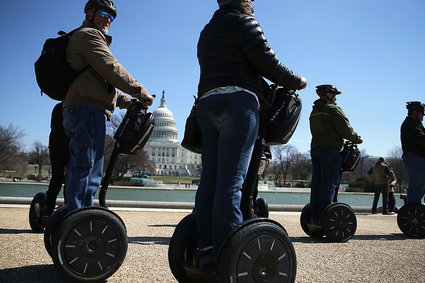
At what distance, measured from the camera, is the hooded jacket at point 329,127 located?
17.9 ft

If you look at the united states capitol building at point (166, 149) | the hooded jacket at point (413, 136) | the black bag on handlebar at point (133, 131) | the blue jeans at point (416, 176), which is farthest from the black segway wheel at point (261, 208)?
the united states capitol building at point (166, 149)

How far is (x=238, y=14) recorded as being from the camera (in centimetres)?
244

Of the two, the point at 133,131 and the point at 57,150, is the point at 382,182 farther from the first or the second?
the point at 133,131

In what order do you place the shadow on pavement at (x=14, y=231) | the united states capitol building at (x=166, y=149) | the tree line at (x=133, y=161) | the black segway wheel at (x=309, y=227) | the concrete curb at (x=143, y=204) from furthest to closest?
1. the united states capitol building at (x=166, y=149)
2. the tree line at (x=133, y=161)
3. the concrete curb at (x=143, y=204)
4. the black segway wheel at (x=309, y=227)
5. the shadow on pavement at (x=14, y=231)

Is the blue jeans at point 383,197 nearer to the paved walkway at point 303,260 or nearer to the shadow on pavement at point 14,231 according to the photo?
the paved walkway at point 303,260

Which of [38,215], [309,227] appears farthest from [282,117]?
[38,215]

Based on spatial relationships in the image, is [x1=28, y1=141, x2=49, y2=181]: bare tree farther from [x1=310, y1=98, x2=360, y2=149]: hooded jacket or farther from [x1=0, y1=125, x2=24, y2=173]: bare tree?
[x1=310, y1=98, x2=360, y2=149]: hooded jacket

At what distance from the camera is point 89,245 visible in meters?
2.66

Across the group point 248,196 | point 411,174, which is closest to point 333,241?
point 411,174

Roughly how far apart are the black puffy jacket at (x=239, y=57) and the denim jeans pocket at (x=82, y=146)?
1.06 metres

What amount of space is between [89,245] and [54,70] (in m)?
1.40

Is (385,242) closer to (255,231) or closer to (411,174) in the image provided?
(411,174)

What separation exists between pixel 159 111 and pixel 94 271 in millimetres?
A: 126938

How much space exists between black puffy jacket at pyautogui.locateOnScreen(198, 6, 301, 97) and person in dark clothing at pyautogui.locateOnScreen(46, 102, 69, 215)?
296 centimetres
